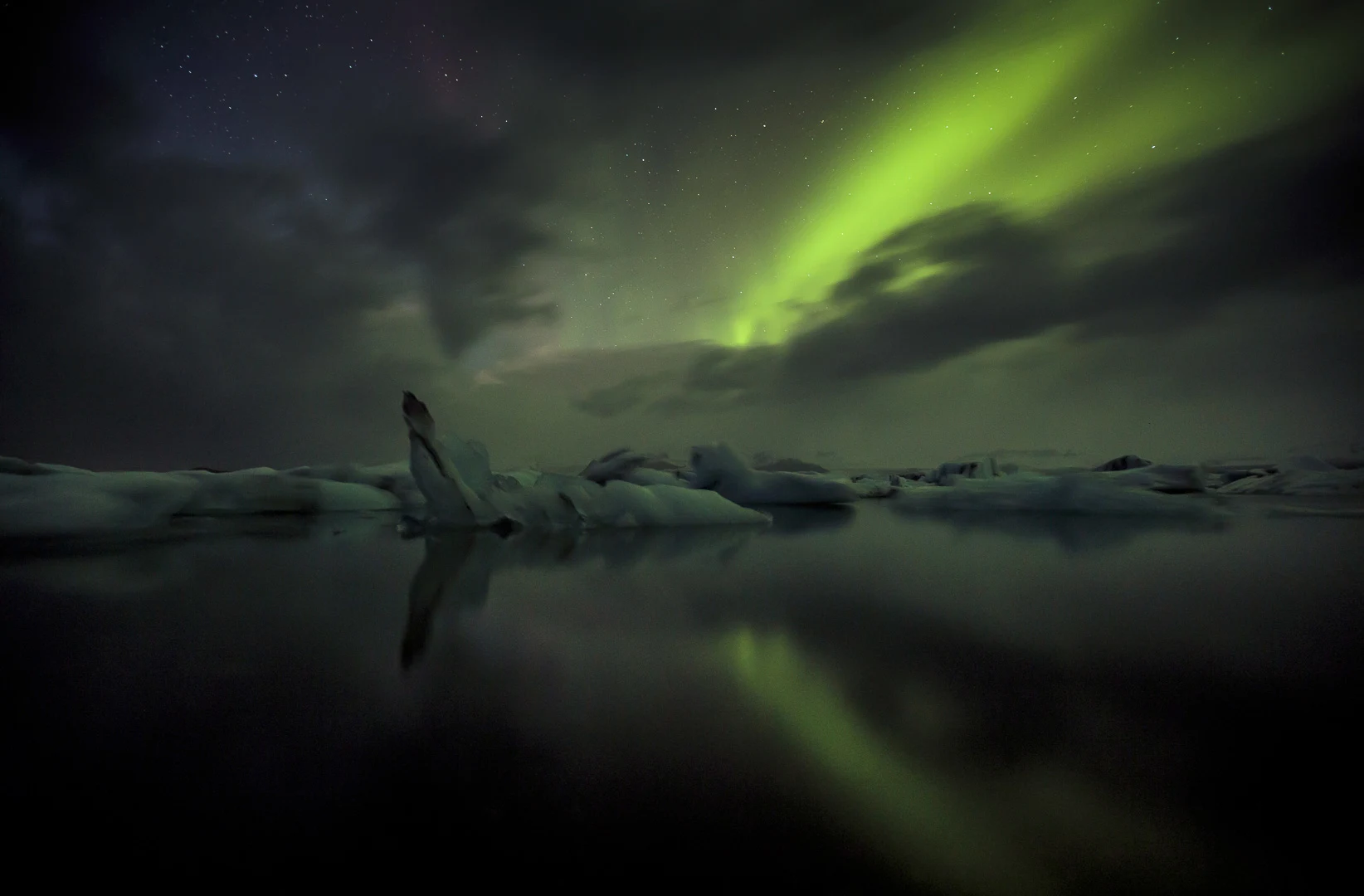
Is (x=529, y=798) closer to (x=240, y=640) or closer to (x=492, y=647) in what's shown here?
(x=492, y=647)

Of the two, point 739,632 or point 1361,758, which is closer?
point 1361,758

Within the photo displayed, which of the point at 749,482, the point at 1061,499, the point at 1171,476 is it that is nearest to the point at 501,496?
the point at 749,482

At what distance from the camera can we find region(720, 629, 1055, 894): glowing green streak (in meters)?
0.62

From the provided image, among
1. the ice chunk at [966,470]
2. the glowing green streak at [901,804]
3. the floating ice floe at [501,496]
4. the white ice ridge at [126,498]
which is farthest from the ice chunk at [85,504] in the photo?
the ice chunk at [966,470]

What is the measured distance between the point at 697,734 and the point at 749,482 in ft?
27.6

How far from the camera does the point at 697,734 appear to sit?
98 centimetres

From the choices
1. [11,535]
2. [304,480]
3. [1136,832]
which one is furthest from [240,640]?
[304,480]

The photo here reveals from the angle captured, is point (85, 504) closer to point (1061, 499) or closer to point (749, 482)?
point (749, 482)

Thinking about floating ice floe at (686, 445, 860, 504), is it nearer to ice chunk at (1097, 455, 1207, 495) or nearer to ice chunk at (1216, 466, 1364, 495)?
ice chunk at (1097, 455, 1207, 495)

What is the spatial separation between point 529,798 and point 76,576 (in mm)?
3046

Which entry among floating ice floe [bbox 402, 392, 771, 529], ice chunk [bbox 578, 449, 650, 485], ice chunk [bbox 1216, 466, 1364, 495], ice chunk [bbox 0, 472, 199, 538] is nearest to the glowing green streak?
floating ice floe [bbox 402, 392, 771, 529]

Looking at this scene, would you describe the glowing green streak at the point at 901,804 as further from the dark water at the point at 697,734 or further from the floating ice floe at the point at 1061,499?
the floating ice floe at the point at 1061,499

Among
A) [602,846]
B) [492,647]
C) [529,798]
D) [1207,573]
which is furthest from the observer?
[1207,573]

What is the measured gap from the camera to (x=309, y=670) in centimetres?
130
